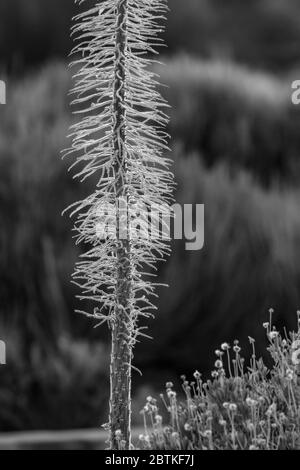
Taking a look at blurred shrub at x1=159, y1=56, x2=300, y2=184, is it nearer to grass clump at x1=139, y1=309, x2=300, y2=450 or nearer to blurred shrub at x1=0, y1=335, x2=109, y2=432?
blurred shrub at x1=0, y1=335, x2=109, y2=432

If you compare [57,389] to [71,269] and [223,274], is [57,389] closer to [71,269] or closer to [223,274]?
[71,269]

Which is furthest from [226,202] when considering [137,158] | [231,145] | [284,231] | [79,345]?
[137,158]

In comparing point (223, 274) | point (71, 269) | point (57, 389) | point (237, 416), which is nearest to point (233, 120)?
point (223, 274)

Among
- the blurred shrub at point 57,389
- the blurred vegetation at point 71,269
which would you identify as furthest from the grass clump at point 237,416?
the blurred vegetation at point 71,269

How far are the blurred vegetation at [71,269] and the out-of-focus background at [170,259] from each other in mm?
12

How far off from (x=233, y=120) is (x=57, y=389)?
4.44 meters

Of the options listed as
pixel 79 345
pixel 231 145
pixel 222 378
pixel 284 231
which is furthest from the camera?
pixel 231 145

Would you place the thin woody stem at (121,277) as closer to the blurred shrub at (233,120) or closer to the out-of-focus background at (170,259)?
the out-of-focus background at (170,259)

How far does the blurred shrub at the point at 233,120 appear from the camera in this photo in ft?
32.8

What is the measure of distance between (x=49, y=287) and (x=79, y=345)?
→ 63 centimetres

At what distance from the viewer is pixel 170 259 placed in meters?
7.94

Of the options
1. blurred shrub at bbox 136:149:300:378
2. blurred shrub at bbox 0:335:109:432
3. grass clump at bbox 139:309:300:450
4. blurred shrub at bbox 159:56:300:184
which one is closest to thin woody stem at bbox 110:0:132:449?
grass clump at bbox 139:309:300:450
